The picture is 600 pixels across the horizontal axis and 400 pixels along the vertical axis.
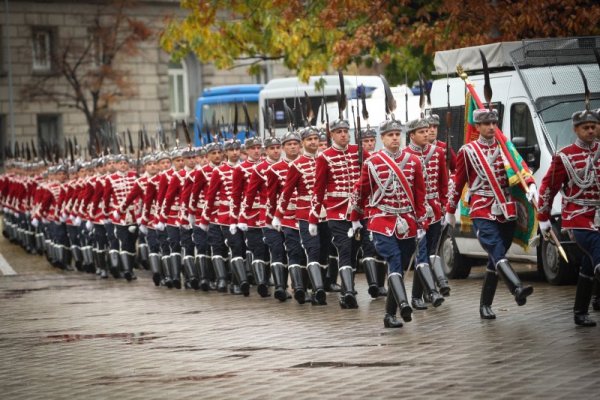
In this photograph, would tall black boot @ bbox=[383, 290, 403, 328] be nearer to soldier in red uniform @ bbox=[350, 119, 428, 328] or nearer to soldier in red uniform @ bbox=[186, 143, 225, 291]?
soldier in red uniform @ bbox=[350, 119, 428, 328]

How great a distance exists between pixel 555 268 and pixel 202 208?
554 centimetres

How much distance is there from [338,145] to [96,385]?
18.9 ft

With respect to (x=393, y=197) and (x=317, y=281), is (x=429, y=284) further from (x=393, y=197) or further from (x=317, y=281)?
(x=317, y=281)

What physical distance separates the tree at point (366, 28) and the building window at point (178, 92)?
968 inches

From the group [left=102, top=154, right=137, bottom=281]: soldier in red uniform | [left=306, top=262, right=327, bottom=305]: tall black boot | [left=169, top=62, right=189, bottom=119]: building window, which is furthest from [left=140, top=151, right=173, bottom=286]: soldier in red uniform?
[left=169, top=62, right=189, bottom=119]: building window

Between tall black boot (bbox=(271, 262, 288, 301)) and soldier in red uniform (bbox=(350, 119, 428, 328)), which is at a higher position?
soldier in red uniform (bbox=(350, 119, 428, 328))

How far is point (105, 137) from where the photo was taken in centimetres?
3144

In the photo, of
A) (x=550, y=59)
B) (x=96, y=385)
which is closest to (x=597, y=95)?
(x=550, y=59)

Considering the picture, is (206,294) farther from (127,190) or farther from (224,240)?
(127,190)

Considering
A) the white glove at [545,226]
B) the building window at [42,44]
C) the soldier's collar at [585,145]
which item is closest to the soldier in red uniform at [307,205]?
the white glove at [545,226]

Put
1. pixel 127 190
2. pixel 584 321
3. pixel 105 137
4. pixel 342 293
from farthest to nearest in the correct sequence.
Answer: pixel 105 137 < pixel 127 190 < pixel 342 293 < pixel 584 321

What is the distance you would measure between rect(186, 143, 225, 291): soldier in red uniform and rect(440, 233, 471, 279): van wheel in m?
3.14

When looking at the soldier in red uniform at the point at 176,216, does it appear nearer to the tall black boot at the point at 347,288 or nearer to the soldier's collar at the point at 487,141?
the tall black boot at the point at 347,288

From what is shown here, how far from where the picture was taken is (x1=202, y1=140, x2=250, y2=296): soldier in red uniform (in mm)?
20984
